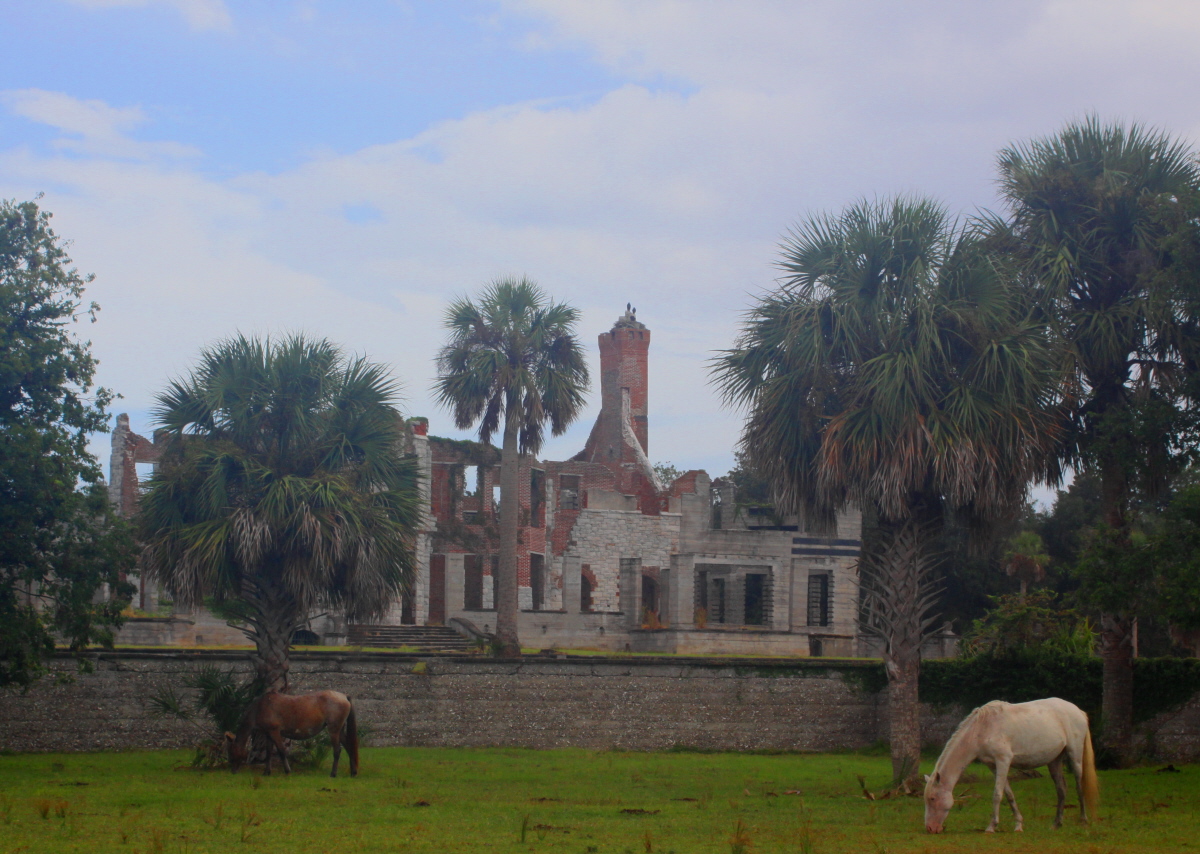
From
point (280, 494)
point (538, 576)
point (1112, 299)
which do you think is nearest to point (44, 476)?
point (280, 494)

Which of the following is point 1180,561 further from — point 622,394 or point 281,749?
point 622,394

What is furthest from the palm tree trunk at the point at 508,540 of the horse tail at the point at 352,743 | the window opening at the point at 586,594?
the window opening at the point at 586,594

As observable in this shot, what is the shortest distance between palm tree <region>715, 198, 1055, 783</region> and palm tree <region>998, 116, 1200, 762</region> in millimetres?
1342

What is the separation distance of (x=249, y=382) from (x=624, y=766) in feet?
29.2

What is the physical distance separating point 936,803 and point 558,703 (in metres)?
13.3

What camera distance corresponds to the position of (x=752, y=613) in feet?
161

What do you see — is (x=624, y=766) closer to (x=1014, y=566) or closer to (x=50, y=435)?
(x=50, y=435)

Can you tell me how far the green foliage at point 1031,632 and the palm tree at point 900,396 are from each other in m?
6.82

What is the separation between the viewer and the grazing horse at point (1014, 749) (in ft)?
41.2

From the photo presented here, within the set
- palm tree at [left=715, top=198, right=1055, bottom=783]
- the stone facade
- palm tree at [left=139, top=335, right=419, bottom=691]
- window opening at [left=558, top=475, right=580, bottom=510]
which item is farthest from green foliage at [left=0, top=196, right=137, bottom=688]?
window opening at [left=558, top=475, right=580, bottom=510]

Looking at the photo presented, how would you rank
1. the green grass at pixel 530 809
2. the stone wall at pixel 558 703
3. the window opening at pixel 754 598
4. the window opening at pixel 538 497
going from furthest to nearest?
the window opening at pixel 754 598 < the window opening at pixel 538 497 < the stone wall at pixel 558 703 < the green grass at pixel 530 809

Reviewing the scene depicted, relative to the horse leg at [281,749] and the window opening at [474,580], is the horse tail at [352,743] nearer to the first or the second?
the horse leg at [281,749]

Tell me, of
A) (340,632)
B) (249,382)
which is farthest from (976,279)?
(340,632)

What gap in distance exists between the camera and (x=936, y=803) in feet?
40.8
